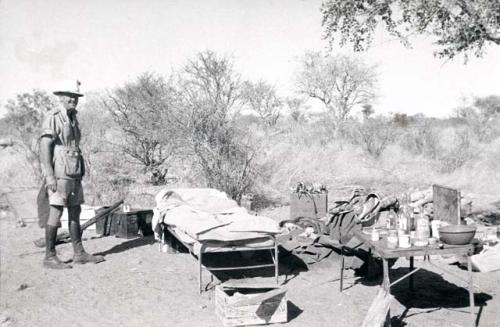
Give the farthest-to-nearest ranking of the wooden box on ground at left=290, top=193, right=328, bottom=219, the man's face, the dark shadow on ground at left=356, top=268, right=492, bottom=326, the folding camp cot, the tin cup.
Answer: the wooden box on ground at left=290, top=193, right=328, bottom=219
the man's face
the folding camp cot
the dark shadow on ground at left=356, top=268, right=492, bottom=326
the tin cup

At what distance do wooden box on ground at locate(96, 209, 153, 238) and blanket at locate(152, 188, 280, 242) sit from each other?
0.89 meters

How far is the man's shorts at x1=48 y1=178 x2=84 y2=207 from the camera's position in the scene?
245 inches

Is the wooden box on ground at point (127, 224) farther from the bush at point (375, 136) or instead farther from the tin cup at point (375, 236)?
the bush at point (375, 136)

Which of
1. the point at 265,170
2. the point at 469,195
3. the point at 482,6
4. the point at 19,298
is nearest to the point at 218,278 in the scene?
the point at 19,298

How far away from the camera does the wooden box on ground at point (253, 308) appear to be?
450cm

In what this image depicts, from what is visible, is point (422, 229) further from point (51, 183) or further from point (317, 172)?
point (317, 172)

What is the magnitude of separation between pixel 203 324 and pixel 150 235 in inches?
158

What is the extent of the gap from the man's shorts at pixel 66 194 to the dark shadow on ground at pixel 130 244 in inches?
42.9

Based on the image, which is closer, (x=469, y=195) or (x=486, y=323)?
(x=486, y=323)

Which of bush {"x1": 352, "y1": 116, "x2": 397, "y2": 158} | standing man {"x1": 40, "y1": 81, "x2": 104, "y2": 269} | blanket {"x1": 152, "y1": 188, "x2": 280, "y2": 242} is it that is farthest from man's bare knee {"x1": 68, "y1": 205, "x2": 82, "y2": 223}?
bush {"x1": 352, "y1": 116, "x2": 397, "y2": 158}

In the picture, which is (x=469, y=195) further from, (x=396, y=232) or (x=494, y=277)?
(x=396, y=232)

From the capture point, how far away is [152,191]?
12.4 meters

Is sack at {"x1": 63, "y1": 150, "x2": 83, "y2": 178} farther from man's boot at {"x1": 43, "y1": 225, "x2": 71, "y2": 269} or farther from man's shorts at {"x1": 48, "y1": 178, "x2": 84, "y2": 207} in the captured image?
man's boot at {"x1": 43, "y1": 225, "x2": 71, "y2": 269}

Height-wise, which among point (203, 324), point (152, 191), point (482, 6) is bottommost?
point (203, 324)
